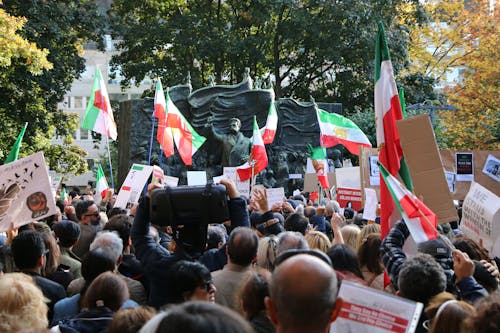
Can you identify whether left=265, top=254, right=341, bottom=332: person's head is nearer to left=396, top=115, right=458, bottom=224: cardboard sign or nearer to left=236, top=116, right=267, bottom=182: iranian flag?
left=396, top=115, right=458, bottom=224: cardboard sign

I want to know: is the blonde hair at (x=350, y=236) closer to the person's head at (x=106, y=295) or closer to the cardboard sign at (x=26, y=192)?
the cardboard sign at (x=26, y=192)

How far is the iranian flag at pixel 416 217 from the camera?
16.3ft

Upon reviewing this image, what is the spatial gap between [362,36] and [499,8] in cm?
966

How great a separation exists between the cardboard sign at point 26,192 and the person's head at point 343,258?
3.47 metres

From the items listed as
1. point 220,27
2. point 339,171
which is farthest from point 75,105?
point 339,171

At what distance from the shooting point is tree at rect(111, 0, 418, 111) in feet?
109

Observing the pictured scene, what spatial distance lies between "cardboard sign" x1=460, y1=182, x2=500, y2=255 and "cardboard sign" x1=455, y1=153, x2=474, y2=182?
4.77 m

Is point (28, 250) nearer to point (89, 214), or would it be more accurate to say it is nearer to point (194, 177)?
point (89, 214)

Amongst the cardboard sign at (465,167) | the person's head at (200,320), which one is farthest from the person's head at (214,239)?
the cardboard sign at (465,167)

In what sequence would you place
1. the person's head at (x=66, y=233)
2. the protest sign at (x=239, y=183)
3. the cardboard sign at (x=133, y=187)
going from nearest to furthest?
1. the person's head at (x=66, y=233)
2. the cardboard sign at (x=133, y=187)
3. the protest sign at (x=239, y=183)

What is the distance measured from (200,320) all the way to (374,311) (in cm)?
132

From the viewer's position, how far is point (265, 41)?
34.9 metres

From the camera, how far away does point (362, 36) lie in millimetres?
32812

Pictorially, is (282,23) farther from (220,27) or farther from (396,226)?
(396,226)
